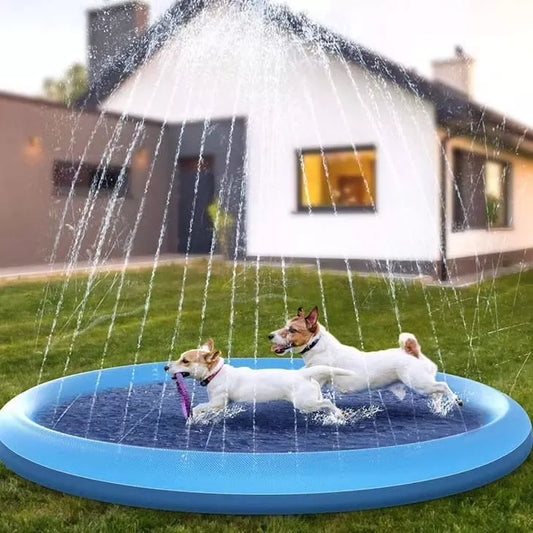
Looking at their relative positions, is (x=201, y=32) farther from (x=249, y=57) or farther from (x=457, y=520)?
(x=457, y=520)

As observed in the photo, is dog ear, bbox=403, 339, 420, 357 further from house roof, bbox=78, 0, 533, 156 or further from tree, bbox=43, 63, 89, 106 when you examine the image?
tree, bbox=43, 63, 89, 106

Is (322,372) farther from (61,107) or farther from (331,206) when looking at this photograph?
(61,107)

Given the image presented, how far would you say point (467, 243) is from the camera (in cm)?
1470

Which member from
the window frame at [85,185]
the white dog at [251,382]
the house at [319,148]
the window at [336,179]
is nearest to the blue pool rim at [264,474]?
the white dog at [251,382]

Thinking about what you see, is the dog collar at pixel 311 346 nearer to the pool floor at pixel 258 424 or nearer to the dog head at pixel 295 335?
the dog head at pixel 295 335

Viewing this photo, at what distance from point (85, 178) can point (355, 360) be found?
14.9m

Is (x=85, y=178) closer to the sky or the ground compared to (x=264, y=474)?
closer to the sky

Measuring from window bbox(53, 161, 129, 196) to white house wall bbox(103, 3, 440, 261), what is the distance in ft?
7.21

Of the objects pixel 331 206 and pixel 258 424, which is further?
pixel 331 206

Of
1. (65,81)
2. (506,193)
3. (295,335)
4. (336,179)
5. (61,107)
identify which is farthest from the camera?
(65,81)

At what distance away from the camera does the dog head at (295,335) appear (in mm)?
4543

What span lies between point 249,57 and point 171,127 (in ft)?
12.2

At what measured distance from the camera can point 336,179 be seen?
15.7 m

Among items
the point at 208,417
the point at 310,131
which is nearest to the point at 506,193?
the point at 310,131
